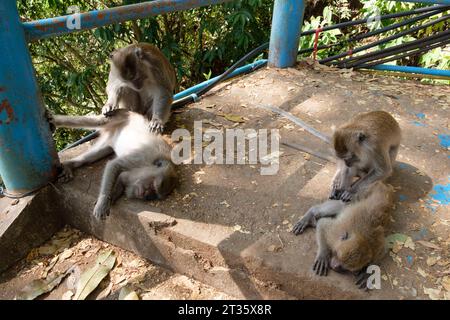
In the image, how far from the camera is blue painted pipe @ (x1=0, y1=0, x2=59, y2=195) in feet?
8.05

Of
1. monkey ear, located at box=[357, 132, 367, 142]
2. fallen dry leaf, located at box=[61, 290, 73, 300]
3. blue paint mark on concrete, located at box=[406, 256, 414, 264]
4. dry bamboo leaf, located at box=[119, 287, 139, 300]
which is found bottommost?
fallen dry leaf, located at box=[61, 290, 73, 300]

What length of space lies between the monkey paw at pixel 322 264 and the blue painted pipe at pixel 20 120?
2031 millimetres

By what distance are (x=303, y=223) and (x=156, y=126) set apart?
1.71m

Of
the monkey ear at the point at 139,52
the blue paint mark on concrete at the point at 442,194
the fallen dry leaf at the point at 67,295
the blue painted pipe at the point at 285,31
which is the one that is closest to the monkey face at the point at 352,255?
the blue paint mark on concrete at the point at 442,194

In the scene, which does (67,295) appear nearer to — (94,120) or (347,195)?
(94,120)

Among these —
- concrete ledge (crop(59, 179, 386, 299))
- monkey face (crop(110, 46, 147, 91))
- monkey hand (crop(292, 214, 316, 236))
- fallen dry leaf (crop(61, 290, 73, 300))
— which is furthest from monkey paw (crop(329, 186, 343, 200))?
monkey face (crop(110, 46, 147, 91))

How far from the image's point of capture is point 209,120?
3951mm

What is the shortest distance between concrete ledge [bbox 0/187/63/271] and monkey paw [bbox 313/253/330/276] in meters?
2.01

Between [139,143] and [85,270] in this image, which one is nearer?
[85,270]

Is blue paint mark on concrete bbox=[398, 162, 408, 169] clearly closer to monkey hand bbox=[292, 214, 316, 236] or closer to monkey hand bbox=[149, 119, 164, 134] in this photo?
monkey hand bbox=[292, 214, 316, 236]

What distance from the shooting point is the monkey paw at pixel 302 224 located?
262 cm

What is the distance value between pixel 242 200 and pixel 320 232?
2.12 ft

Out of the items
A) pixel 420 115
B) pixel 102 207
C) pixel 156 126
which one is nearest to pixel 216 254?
pixel 102 207

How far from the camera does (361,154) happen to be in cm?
296
